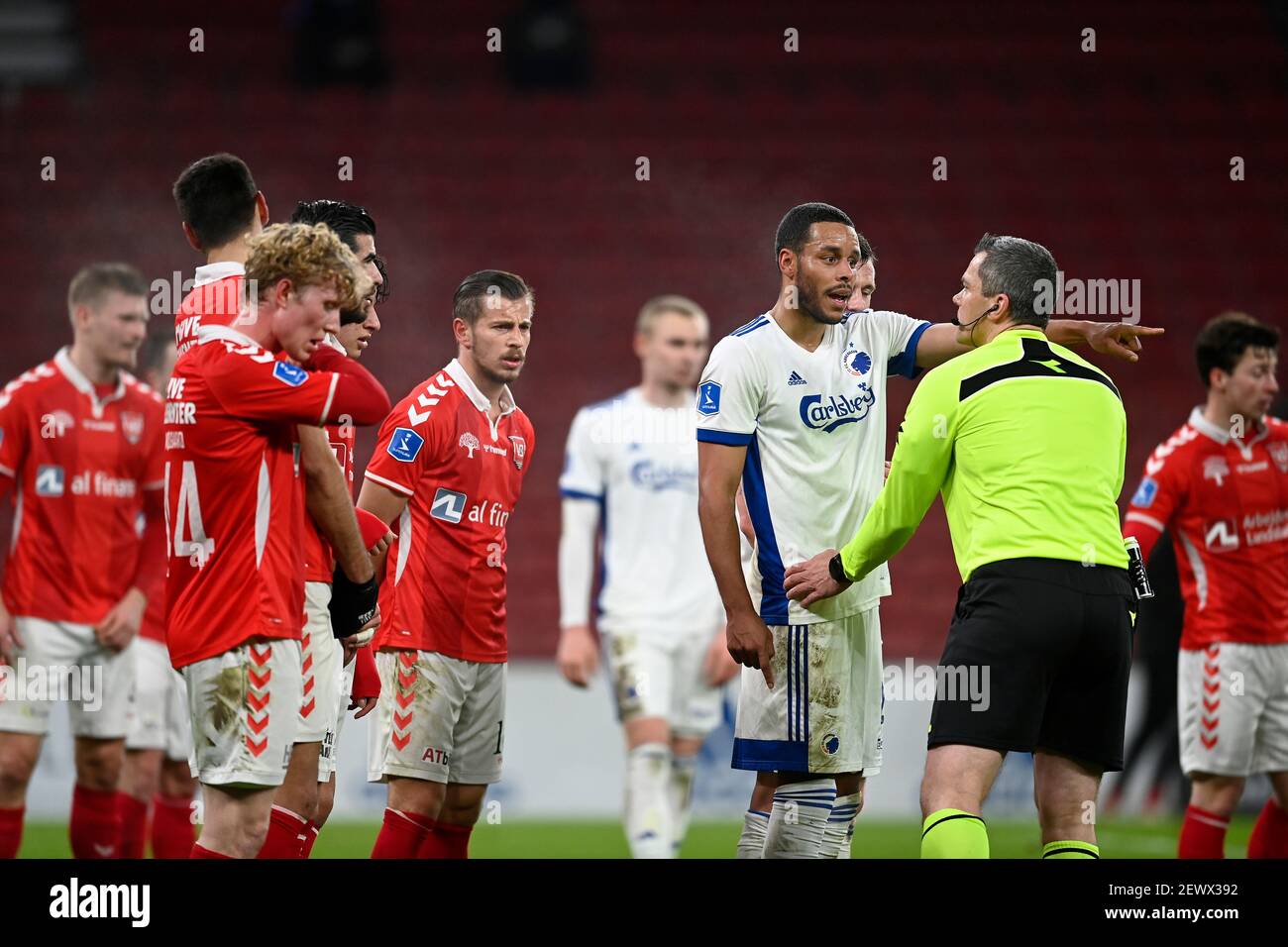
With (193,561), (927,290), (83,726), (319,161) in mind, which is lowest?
(83,726)

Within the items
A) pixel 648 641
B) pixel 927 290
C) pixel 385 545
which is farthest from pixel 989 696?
pixel 927 290

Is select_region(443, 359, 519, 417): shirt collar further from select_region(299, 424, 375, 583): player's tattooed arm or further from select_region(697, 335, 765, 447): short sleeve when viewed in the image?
select_region(299, 424, 375, 583): player's tattooed arm

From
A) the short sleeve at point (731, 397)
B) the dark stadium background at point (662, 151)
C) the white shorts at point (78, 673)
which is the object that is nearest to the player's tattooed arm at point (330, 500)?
the short sleeve at point (731, 397)

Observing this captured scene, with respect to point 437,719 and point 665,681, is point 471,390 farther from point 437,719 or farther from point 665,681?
point 665,681

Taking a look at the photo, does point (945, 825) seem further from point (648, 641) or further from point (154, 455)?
point (154, 455)

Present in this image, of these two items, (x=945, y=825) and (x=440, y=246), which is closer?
(x=945, y=825)

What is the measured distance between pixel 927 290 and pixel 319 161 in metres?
5.26

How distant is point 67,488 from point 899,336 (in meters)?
3.87

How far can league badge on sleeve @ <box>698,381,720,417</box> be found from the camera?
4.67 m

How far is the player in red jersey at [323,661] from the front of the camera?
4.29 metres

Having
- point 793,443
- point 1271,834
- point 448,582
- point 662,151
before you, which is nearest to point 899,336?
point 793,443

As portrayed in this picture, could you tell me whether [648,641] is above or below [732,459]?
below
